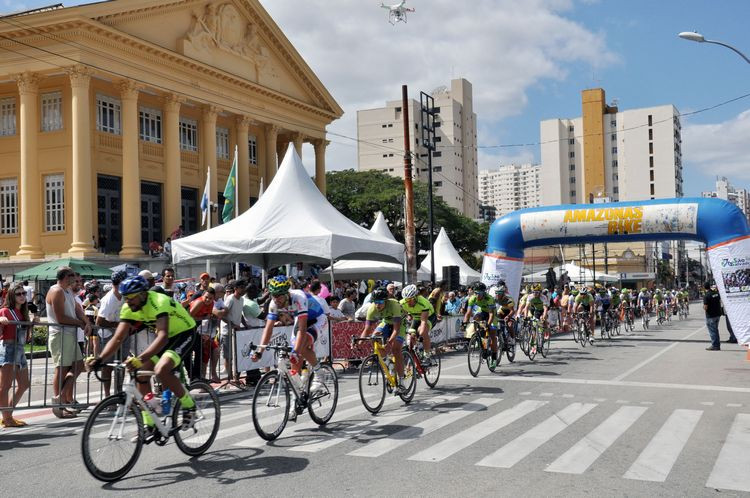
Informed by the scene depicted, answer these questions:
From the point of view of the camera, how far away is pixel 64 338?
10.5 metres

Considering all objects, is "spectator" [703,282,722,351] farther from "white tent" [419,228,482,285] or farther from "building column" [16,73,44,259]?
"building column" [16,73,44,259]

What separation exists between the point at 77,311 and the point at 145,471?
444 cm

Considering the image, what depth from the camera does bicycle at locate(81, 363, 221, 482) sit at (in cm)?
655

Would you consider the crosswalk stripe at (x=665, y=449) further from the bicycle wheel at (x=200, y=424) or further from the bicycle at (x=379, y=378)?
the bicycle wheel at (x=200, y=424)

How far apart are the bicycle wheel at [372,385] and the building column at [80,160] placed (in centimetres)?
2673

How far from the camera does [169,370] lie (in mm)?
7070

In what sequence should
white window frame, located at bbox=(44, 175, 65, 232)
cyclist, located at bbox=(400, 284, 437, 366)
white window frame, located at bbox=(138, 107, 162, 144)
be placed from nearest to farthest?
cyclist, located at bbox=(400, 284, 437, 366), white window frame, located at bbox=(44, 175, 65, 232), white window frame, located at bbox=(138, 107, 162, 144)

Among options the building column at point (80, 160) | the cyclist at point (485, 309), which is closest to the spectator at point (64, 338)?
the cyclist at point (485, 309)

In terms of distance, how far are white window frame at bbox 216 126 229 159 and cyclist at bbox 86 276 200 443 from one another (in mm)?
39658

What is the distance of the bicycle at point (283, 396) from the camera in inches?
324

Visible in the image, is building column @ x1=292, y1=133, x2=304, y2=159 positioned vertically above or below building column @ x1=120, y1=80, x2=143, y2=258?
above

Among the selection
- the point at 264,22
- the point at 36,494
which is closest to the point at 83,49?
the point at 264,22

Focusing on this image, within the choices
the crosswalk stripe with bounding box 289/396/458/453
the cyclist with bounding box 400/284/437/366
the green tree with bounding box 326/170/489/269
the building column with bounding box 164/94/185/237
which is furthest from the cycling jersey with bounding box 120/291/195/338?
the green tree with bounding box 326/170/489/269

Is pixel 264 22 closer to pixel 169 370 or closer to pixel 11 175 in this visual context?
pixel 11 175
